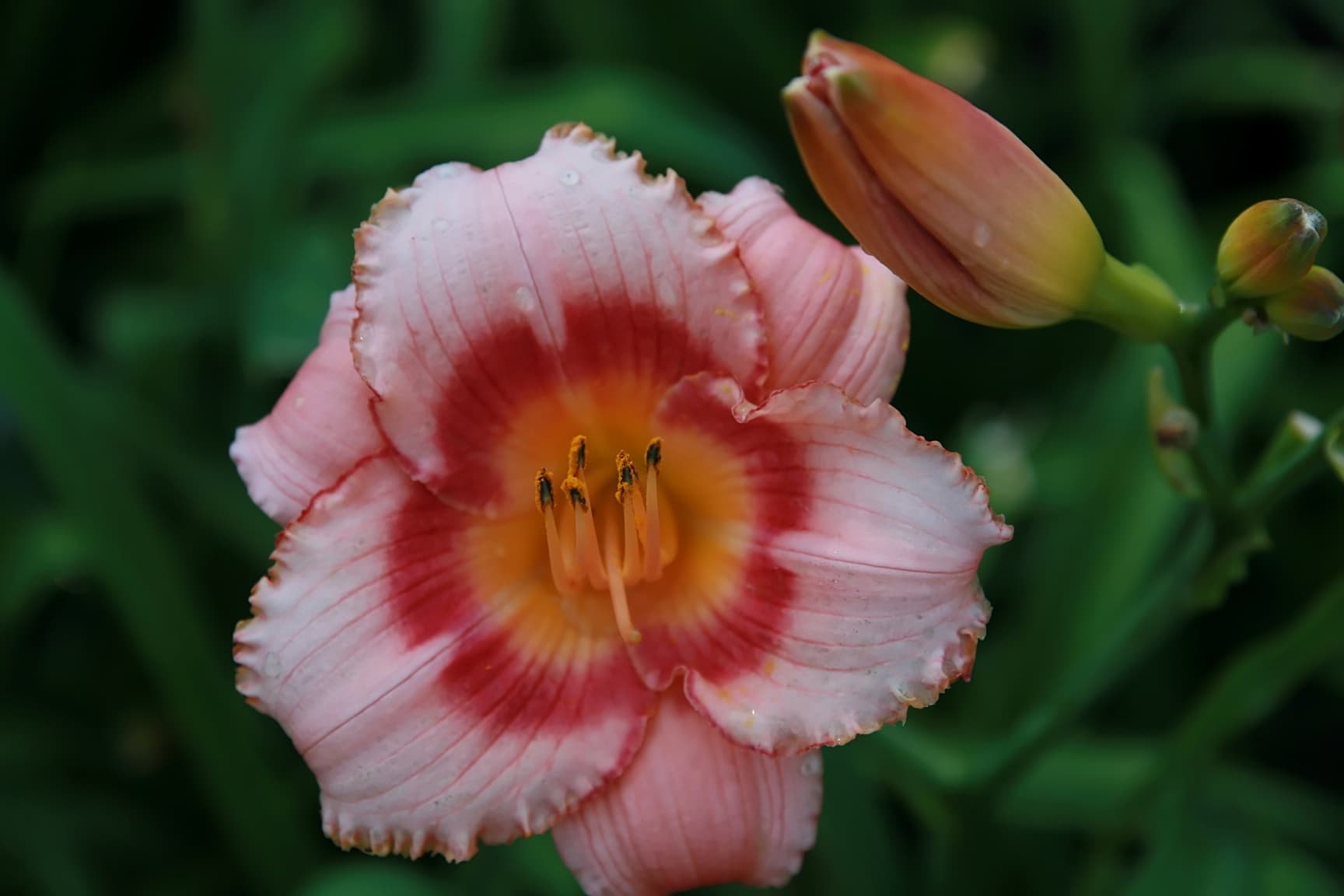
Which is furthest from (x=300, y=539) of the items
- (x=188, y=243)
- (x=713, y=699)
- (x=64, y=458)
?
(x=188, y=243)

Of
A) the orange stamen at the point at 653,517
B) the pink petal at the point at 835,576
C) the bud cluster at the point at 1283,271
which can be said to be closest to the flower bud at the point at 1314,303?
the bud cluster at the point at 1283,271

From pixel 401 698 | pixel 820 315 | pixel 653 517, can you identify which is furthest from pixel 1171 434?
pixel 401 698

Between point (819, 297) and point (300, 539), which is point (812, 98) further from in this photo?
point (300, 539)

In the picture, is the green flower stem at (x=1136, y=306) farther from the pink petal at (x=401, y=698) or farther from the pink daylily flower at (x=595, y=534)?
the pink petal at (x=401, y=698)

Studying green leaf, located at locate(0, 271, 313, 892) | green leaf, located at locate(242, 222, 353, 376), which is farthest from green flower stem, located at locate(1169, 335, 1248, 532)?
green leaf, located at locate(0, 271, 313, 892)

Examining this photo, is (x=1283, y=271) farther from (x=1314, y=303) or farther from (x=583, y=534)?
(x=583, y=534)

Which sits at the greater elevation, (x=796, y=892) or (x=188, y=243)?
(x=188, y=243)
